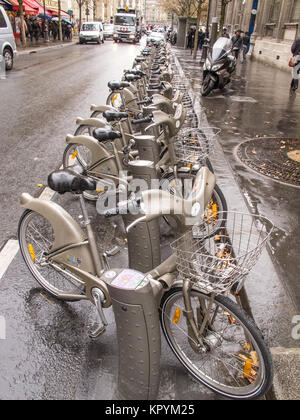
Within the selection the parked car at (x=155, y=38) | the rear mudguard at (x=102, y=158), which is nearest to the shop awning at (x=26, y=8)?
the parked car at (x=155, y=38)

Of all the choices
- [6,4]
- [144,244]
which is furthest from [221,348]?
[6,4]

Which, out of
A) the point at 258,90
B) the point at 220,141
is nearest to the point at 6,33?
the point at 258,90

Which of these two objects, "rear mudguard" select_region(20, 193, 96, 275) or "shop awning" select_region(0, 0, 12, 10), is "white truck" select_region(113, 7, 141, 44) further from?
"rear mudguard" select_region(20, 193, 96, 275)

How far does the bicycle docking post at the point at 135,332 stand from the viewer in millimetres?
1857

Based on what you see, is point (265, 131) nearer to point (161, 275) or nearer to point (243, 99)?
point (243, 99)

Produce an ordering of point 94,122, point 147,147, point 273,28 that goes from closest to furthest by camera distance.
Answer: point 147,147 < point 94,122 < point 273,28

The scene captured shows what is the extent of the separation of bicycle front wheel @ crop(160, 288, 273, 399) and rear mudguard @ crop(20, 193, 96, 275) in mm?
698

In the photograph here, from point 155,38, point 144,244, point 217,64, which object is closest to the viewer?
point 144,244

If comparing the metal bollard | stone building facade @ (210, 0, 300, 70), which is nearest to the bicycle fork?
the metal bollard

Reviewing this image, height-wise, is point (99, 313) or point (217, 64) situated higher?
point (217, 64)

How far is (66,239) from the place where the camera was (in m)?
2.73

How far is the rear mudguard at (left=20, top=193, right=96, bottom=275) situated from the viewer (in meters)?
2.67

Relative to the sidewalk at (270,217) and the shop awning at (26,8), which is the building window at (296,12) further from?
the shop awning at (26,8)

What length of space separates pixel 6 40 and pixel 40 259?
1424cm
